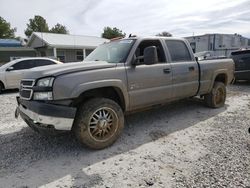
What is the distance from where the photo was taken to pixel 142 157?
11.8 feet

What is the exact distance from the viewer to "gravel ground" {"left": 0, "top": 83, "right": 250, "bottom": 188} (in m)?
2.97

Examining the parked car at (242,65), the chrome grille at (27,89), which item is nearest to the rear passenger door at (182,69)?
the chrome grille at (27,89)

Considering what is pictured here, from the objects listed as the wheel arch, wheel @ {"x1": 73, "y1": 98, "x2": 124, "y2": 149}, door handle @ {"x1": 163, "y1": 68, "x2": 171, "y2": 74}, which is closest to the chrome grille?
the wheel arch

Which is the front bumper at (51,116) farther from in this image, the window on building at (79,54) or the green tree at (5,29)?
the green tree at (5,29)

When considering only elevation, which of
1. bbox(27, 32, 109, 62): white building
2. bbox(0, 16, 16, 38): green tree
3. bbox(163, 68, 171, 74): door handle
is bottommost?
bbox(163, 68, 171, 74): door handle

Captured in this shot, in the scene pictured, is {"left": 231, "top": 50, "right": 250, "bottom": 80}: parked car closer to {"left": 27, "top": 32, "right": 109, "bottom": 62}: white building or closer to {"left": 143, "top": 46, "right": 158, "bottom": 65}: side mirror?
{"left": 143, "top": 46, "right": 158, "bottom": 65}: side mirror

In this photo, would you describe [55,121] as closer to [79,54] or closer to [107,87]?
[107,87]

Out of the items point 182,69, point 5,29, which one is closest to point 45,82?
point 182,69

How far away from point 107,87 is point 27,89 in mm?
1321

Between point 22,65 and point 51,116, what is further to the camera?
point 22,65

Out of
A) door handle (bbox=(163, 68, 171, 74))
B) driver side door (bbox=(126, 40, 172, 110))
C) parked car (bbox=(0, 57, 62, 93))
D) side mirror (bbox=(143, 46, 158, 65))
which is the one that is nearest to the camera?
side mirror (bbox=(143, 46, 158, 65))

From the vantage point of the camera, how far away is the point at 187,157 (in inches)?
140

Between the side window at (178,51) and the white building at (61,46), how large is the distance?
60.5 feet

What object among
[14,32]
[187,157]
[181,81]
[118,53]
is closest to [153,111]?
[181,81]
